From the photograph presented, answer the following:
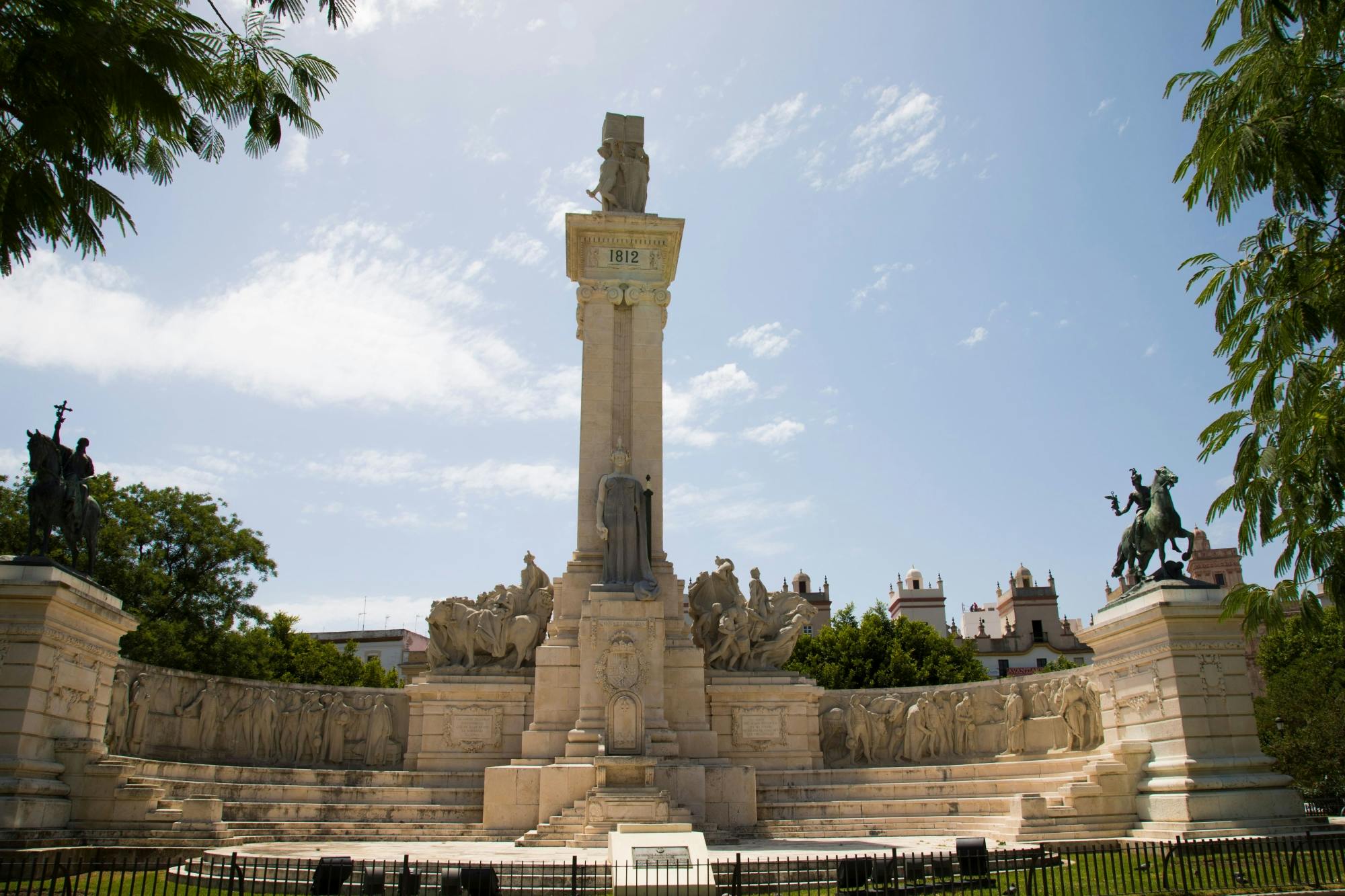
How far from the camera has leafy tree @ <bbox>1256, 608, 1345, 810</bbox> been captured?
28406 millimetres

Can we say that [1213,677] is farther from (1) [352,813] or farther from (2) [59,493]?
(2) [59,493]

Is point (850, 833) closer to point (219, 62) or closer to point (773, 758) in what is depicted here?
point (773, 758)

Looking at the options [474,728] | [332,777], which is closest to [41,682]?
[332,777]

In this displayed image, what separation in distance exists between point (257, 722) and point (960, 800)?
1527 cm

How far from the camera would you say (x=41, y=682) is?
616 inches

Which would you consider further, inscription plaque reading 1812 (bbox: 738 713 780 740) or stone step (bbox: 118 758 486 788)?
inscription plaque reading 1812 (bbox: 738 713 780 740)

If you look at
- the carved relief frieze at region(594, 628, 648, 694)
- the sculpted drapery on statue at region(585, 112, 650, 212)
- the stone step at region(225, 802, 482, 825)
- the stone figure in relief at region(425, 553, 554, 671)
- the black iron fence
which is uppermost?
the sculpted drapery on statue at region(585, 112, 650, 212)

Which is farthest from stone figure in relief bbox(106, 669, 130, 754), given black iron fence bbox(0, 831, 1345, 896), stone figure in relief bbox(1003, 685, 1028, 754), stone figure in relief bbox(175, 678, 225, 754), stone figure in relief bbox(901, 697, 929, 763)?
stone figure in relief bbox(1003, 685, 1028, 754)

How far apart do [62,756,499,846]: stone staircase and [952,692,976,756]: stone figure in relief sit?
10438 millimetres

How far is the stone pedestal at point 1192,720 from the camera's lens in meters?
15.9

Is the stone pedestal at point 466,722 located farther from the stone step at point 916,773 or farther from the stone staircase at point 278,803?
the stone step at point 916,773

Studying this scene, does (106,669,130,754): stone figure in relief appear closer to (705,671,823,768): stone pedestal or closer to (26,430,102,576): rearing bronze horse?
(26,430,102,576): rearing bronze horse

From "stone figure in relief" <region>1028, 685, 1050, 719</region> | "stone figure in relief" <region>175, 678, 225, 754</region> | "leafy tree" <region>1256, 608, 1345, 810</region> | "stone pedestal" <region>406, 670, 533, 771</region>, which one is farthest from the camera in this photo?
"leafy tree" <region>1256, 608, 1345, 810</region>

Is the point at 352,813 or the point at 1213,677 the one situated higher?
the point at 1213,677
